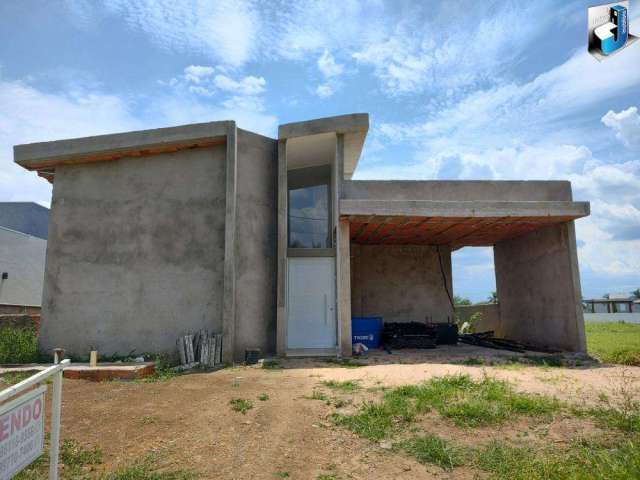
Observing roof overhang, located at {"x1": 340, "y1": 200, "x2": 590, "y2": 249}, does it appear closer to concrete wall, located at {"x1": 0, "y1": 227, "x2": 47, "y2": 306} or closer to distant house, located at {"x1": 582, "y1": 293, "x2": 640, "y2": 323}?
concrete wall, located at {"x1": 0, "y1": 227, "x2": 47, "y2": 306}

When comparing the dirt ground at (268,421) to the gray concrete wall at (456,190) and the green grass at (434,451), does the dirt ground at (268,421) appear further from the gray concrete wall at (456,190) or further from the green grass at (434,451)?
the gray concrete wall at (456,190)

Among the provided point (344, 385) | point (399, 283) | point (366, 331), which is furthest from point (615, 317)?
point (344, 385)

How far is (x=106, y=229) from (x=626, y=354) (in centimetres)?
1347

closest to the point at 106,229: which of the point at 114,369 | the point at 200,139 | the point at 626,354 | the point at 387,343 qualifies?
the point at 200,139

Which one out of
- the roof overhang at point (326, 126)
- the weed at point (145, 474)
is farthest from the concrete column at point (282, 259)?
the weed at point (145, 474)

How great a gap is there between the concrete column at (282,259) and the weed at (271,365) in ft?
2.16

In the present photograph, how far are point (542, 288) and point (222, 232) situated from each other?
9.82 meters

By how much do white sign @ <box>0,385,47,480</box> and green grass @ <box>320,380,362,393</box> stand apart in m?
5.10

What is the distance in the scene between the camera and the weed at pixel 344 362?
9.73 m

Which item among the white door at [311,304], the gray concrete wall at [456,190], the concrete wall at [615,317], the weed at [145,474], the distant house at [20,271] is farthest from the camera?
the concrete wall at [615,317]

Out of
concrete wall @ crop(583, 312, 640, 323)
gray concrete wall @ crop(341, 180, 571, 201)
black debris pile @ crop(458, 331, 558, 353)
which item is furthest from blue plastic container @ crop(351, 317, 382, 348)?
concrete wall @ crop(583, 312, 640, 323)

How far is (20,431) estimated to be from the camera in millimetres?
2447

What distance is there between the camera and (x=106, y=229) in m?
11.0

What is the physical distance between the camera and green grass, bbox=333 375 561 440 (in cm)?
527
